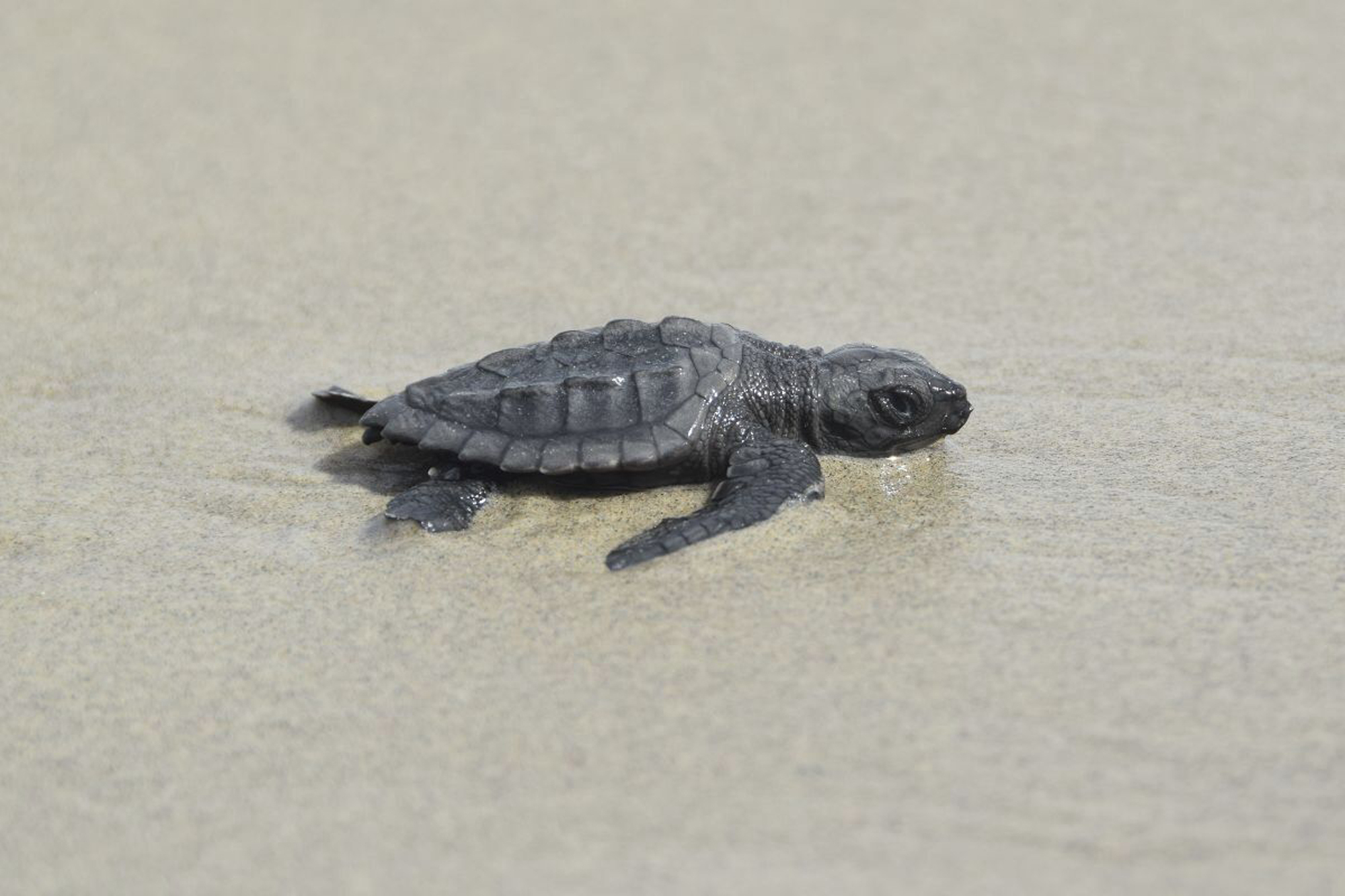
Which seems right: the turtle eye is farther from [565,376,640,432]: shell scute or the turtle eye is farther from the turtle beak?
[565,376,640,432]: shell scute

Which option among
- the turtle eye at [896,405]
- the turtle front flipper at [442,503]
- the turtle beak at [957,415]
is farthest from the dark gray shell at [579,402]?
the turtle beak at [957,415]

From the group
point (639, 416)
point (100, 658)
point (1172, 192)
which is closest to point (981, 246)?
point (1172, 192)

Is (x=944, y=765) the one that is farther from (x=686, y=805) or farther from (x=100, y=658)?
(x=100, y=658)

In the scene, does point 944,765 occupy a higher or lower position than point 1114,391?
lower

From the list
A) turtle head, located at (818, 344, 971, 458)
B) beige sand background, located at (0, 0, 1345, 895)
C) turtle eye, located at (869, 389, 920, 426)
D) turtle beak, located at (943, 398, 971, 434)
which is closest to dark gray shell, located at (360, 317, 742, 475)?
beige sand background, located at (0, 0, 1345, 895)

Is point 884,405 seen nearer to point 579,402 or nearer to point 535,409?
point 579,402
